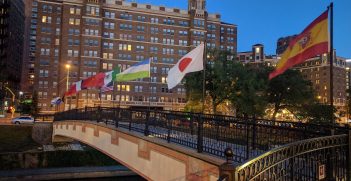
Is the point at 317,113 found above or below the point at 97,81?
below

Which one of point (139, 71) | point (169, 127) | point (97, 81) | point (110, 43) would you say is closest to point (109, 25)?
point (110, 43)

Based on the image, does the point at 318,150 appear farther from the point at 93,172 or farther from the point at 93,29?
the point at 93,29

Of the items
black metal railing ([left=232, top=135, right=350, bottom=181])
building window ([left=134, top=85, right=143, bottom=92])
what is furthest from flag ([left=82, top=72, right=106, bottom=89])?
building window ([left=134, top=85, right=143, bottom=92])

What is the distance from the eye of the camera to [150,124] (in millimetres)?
15484

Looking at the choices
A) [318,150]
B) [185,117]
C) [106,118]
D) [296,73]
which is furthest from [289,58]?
[296,73]

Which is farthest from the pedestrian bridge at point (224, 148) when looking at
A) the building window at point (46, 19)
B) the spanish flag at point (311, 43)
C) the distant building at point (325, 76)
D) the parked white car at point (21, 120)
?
the distant building at point (325, 76)

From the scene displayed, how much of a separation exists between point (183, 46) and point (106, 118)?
84887 millimetres

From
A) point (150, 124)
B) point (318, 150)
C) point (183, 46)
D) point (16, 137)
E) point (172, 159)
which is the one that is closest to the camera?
point (318, 150)

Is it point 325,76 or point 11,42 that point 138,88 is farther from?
point 325,76

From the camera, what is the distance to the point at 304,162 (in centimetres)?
859

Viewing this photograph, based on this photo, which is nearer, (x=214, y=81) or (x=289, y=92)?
(x=214, y=81)

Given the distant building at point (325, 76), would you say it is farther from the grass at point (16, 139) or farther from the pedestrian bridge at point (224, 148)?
the pedestrian bridge at point (224, 148)

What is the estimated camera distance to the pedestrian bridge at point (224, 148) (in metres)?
6.11

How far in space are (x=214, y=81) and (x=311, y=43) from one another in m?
31.0
